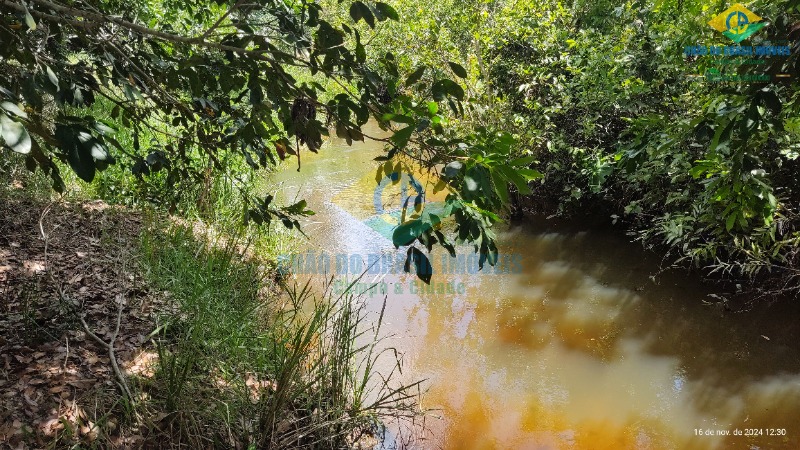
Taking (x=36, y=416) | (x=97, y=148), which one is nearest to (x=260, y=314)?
(x=36, y=416)

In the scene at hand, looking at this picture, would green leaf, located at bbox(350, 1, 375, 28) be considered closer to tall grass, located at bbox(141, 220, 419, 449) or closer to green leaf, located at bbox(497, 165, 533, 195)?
green leaf, located at bbox(497, 165, 533, 195)

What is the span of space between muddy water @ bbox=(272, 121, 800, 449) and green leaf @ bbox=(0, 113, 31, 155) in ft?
8.17

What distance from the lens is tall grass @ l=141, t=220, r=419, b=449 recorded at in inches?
91.4

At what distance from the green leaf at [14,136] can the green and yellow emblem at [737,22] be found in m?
2.64

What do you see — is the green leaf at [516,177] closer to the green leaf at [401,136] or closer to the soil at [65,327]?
the green leaf at [401,136]

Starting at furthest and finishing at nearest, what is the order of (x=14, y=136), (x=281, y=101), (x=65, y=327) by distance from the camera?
(x=65, y=327)
(x=281, y=101)
(x=14, y=136)

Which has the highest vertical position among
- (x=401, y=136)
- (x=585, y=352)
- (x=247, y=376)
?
(x=401, y=136)

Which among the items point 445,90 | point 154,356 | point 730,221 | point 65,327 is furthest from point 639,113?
point 65,327

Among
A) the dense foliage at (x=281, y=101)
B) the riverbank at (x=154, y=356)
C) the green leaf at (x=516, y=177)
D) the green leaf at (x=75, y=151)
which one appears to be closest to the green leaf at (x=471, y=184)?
the dense foliage at (x=281, y=101)

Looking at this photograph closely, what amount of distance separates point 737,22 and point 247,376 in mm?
3072

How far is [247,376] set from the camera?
9.00 feet

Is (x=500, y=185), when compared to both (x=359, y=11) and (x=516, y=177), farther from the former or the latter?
(x=359, y=11)

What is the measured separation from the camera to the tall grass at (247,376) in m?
2.32

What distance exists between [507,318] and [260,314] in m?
1.91
